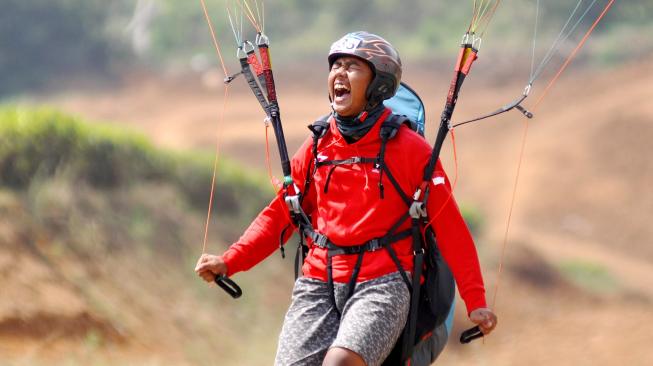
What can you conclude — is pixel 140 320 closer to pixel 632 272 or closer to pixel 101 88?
pixel 632 272

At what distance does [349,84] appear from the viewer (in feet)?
16.1

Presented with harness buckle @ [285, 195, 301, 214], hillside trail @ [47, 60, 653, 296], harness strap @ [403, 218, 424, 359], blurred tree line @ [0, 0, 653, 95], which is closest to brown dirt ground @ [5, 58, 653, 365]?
hillside trail @ [47, 60, 653, 296]

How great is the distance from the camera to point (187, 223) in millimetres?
14008

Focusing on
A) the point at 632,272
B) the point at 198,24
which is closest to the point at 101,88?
the point at 198,24

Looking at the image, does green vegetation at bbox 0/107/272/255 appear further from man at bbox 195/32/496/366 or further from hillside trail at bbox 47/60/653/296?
man at bbox 195/32/496/366

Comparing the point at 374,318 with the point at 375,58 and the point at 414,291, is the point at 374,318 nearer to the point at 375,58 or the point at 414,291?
the point at 414,291

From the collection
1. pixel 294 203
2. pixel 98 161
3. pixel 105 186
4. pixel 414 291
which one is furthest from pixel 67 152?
pixel 414 291

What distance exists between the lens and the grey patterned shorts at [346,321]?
14.8ft

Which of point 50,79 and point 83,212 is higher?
point 50,79

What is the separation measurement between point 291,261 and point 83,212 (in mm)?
3565

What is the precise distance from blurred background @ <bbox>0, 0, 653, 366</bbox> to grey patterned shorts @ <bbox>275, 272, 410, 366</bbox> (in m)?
0.40

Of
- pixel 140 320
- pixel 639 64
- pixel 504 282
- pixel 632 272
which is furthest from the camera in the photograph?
pixel 639 64

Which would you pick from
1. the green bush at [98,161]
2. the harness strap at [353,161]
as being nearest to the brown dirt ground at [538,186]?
the green bush at [98,161]

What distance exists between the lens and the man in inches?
182
